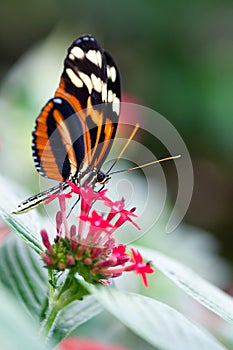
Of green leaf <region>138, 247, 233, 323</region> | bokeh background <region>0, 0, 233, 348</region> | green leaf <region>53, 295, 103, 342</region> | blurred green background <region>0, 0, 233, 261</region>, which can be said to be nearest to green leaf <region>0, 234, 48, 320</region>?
green leaf <region>53, 295, 103, 342</region>

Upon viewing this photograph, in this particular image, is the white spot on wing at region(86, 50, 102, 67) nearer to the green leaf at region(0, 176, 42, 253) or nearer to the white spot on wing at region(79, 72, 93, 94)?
the white spot on wing at region(79, 72, 93, 94)

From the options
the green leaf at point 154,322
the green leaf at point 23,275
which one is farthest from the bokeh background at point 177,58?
the green leaf at point 154,322

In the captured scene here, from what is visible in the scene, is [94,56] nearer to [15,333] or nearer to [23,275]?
[23,275]

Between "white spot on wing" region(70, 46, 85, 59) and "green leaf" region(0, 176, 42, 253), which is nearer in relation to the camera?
"green leaf" region(0, 176, 42, 253)

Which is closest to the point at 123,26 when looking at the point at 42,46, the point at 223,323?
the point at 42,46

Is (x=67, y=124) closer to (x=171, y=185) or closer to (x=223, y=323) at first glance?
(x=223, y=323)

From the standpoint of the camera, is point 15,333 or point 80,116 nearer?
point 15,333

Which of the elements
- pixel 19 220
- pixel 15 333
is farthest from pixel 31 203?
pixel 15 333
